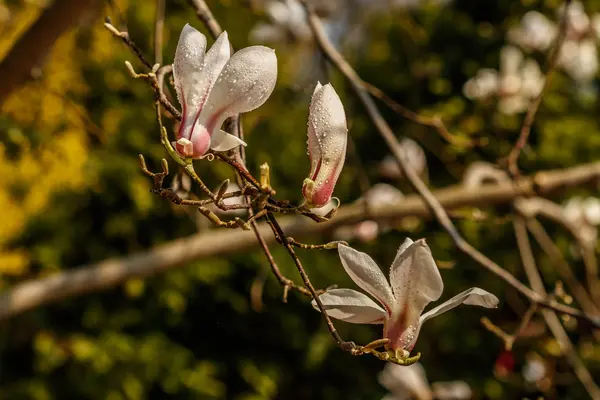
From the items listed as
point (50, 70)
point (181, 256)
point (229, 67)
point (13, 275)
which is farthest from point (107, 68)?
point (229, 67)

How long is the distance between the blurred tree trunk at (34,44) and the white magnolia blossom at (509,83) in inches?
48.3

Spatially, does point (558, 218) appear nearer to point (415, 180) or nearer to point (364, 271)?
point (415, 180)

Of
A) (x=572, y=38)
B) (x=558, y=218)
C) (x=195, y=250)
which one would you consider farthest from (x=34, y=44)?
(x=572, y=38)

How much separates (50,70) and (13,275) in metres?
0.66

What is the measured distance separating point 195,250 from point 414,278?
1.00 meters

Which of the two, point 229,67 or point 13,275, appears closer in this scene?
point 229,67

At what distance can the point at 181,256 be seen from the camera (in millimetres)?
1479

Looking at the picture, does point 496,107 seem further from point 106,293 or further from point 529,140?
point 106,293

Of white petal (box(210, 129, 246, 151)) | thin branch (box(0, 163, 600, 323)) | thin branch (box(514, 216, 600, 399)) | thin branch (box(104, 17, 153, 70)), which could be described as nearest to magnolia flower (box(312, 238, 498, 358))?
white petal (box(210, 129, 246, 151))

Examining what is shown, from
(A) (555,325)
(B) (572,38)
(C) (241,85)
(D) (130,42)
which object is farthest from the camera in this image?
(B) (572,38)

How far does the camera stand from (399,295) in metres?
0.53

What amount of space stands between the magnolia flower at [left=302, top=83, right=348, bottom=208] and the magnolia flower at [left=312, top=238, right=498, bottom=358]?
0.04 metres

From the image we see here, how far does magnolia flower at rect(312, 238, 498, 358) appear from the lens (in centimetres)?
50

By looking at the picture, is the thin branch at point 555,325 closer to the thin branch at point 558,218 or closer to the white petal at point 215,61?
the thin branch at point 558,218
